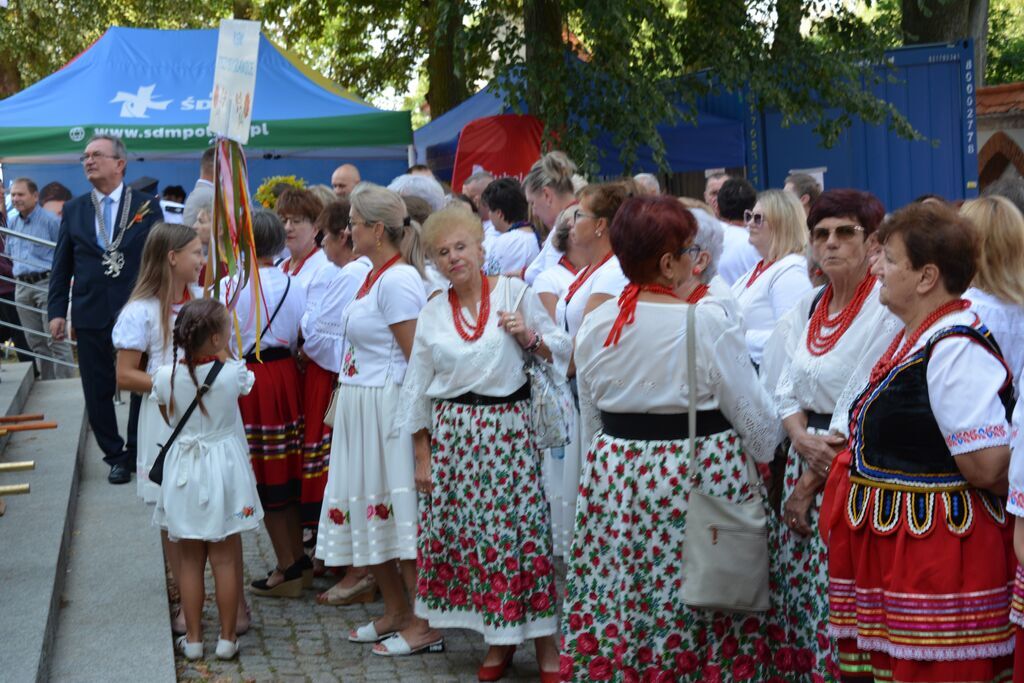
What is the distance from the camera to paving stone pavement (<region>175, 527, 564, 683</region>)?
5.21 m

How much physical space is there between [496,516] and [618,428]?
0.95m

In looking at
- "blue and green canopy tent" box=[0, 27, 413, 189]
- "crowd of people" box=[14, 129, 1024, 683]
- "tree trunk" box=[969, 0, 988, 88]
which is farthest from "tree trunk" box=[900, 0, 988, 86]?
"crowd of people" box=[14, 129, 1024, 683]

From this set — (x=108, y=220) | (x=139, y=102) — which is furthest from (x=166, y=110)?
(x=108, y=220)

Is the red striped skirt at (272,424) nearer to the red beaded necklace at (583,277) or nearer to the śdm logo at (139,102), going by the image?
the red beaded necklace at (583,277)

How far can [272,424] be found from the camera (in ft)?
20.4

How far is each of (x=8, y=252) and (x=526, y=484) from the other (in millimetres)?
9273

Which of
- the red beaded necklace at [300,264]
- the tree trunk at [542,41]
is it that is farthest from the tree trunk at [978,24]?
the red beaded necklace at [300,264]

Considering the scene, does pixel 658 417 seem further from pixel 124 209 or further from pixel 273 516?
pixel 124 209

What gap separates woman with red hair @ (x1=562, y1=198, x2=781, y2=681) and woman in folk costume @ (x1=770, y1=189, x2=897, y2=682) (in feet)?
0.38

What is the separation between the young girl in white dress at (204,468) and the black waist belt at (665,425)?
6.26ft

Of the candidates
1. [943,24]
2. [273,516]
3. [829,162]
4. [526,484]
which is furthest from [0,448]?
[943,24]

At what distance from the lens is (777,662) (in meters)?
4.14

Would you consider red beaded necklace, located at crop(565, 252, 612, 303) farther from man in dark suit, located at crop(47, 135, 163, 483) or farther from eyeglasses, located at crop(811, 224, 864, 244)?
man in dark suit, located at crop(47, 135, 163, 483)

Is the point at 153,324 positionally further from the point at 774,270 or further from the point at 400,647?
the point at 774,270
